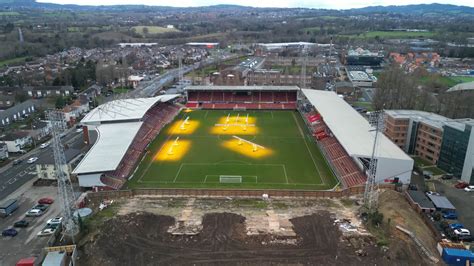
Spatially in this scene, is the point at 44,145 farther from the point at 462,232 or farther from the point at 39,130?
the point at 462,232

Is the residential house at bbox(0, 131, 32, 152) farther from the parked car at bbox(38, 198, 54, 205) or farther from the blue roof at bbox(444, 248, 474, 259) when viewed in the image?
the blue roof at bbox(444, 248, 474, 259)

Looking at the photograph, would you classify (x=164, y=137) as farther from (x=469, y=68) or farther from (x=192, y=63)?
(x=469, y=68)

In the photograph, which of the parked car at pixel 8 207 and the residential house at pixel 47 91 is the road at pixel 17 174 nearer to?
the parked car at pixel 8 207

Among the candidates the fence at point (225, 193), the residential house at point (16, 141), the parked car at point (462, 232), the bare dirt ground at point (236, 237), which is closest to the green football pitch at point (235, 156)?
the fence at point (225, 193)

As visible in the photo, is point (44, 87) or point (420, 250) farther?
point (44, 87)

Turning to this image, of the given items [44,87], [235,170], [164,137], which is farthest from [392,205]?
[44,87]

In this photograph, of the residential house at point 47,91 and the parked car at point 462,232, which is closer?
the parked car at point 462,232
